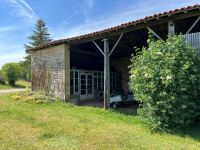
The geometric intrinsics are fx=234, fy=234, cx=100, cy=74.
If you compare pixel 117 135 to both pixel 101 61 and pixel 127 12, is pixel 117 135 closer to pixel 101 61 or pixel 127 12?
pixel 127 12

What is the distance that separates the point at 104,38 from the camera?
11.2 m

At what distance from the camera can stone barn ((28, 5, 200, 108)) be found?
30.1 ft

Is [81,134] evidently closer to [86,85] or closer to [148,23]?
[148,23]

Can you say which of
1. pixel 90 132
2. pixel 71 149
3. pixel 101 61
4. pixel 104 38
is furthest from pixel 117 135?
pixel 101 61

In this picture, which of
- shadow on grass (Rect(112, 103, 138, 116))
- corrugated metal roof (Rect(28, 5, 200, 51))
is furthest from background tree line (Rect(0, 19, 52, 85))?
shadow on grass (Rect(112, 103, 138, 116))

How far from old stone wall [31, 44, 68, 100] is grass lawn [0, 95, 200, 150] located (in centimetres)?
408

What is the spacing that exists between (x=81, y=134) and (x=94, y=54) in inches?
377

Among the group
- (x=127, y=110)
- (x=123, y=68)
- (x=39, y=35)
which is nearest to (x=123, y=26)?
(x=127, y=110)

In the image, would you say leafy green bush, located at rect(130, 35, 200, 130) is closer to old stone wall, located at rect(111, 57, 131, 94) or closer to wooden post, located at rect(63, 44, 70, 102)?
wooden post, located at rect(63, 44, 70, 102)

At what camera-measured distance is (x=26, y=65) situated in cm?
4347

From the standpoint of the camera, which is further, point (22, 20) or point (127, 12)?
point (22, 20)

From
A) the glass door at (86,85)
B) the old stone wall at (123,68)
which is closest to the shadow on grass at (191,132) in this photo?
the glass door at (86,85)

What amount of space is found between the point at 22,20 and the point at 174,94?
16714 millimetres

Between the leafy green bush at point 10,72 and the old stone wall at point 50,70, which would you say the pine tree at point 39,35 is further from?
the old stone wall at point 50,70
